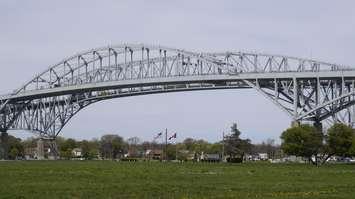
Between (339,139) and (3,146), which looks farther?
(3,146)

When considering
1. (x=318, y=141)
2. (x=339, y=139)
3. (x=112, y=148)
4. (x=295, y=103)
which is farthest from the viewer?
(x=112, y=148)

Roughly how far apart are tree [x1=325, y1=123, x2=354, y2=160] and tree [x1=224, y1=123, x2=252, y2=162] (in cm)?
4760

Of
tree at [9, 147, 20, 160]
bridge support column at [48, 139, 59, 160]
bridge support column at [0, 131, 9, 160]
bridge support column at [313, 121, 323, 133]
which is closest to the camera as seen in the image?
bridge support column at [313, 121, 323, 133]

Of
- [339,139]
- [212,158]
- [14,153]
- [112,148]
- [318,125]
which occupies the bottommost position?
[212,158]

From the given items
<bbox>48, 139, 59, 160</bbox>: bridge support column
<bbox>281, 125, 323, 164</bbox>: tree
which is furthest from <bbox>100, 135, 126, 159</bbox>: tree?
<bbox>281, 125, 323, 164</bbox>: tree

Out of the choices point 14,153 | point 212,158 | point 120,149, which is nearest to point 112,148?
point 120,149

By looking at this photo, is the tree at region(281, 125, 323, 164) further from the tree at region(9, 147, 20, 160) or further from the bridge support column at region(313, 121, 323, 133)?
the tree at region(9, 147, 20, 160)

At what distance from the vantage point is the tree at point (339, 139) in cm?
7619

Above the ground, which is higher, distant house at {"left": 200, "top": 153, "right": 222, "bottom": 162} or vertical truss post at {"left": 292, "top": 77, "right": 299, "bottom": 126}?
vertical truss post at {"left": 292, "top": 77, "right": 299, "bottom": 126}

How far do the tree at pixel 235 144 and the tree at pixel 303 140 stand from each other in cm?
4706

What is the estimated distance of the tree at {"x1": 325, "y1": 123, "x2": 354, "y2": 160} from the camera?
3000 inches

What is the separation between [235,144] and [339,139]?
51712 mm

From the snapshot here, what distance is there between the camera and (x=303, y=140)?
77062 millimetres

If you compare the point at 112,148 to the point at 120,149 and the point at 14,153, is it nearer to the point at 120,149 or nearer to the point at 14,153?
the point at 120,149
